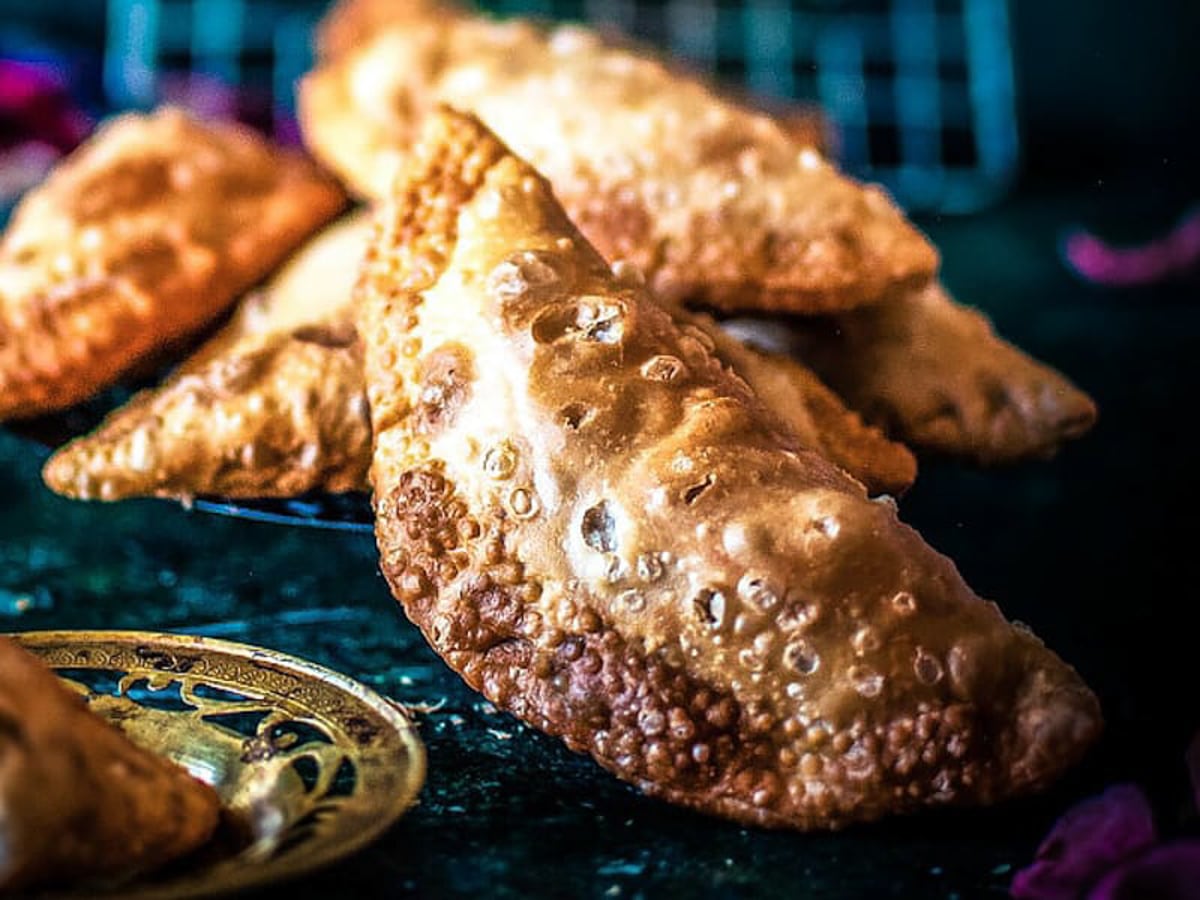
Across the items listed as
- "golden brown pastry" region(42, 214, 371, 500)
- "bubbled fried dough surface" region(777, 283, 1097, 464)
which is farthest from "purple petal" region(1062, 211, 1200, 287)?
"golden brown pastry" region(42, 214, 371, 500)

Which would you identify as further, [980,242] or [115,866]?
[980,242]

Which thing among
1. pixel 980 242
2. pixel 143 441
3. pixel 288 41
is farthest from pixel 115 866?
pixel 288 41

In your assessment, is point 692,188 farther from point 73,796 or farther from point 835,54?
point 835,54

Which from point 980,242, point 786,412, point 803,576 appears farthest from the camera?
point 980,242

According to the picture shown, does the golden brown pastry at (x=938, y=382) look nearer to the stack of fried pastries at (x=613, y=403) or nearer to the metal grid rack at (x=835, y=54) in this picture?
the stack of fried pastries at (x=613, y=403)

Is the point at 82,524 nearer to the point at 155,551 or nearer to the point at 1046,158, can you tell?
the point at 155,551

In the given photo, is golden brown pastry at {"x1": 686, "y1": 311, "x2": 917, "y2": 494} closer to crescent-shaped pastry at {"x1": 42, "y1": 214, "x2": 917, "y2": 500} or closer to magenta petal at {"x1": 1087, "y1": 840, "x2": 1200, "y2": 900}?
crescent-shaped pastry at {"x1": 42, "y1": 214, "x2": 917, "y2": 500}

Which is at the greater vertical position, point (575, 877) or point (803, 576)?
point (803, 576)

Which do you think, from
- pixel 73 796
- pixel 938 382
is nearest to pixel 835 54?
pixel 938 382
